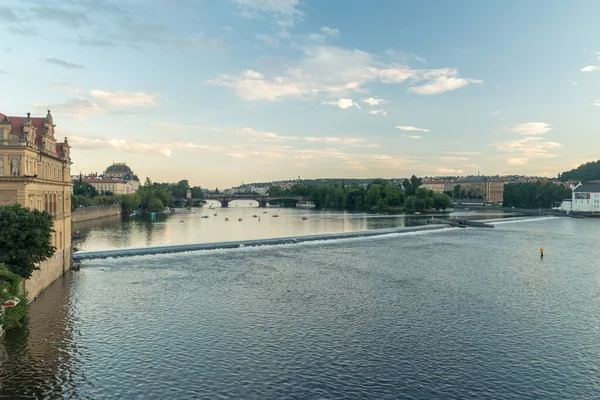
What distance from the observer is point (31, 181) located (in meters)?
31.4

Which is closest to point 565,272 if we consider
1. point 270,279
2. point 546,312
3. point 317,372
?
point 546,312

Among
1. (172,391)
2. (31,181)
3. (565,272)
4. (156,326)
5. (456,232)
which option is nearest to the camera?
(172,391)

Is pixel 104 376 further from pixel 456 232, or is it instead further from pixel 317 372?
pixel 456 232

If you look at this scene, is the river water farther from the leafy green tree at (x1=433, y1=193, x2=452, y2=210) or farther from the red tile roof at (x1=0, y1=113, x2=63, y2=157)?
the leafy green tree at (x1=433, y1=193, x2=452, y2=210)

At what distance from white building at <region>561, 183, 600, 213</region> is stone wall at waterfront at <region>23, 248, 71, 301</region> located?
151782 mm

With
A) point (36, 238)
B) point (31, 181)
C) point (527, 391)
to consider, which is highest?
point (31, 181)

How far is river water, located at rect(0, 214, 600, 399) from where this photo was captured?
20.2 m

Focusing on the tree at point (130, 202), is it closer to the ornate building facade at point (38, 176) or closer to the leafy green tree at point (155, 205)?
the leafy green tree at point (155, 205)

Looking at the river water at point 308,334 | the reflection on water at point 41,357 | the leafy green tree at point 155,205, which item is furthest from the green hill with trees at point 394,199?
the reflection on water at point 41,357

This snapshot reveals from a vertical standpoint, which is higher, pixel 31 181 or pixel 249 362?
pixel 31 181

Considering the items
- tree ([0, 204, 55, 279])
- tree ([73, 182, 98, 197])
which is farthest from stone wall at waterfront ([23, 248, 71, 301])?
tree ([73, 182, 98, 197])

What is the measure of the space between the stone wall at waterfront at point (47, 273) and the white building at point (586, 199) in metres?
152

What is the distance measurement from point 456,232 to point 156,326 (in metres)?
72.2

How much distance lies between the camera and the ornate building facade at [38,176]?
30578 millimetres
